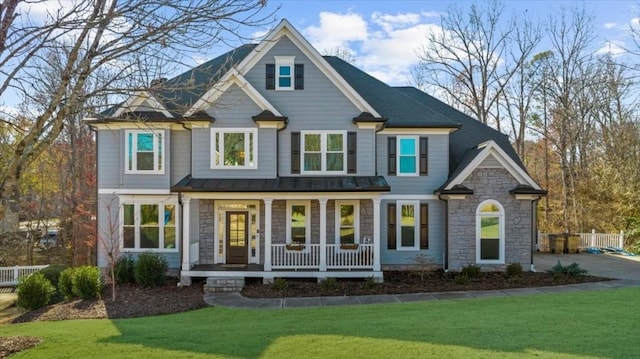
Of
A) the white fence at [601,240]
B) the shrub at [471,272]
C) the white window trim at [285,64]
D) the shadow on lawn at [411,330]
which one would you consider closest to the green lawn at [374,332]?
the shadow on lawn at [411,330]

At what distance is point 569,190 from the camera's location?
27.9 meters

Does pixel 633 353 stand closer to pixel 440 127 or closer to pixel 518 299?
pixel 518 299

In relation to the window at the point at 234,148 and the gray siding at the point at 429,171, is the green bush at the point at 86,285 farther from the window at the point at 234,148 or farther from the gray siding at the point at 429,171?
the gray siding at the point at 429,171

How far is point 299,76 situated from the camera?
1537cm

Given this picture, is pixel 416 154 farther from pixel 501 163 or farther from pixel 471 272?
pixel 471 272

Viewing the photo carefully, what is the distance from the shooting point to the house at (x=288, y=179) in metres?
14.9

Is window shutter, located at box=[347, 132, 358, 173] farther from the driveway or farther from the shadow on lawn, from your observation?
the driveway

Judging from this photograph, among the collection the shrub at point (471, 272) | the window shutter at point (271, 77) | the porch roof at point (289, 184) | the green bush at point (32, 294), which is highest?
the window shutter at point (271, 77)

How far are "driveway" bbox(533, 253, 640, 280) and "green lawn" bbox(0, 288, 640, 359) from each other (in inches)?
214

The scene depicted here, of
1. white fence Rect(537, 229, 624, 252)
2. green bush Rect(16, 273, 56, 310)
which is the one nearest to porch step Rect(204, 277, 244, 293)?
green bush Rect(16, 273, 56, 310)

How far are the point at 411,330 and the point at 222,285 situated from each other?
24.9 ft

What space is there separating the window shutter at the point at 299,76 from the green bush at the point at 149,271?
7.88m

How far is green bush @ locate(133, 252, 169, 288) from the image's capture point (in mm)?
13953

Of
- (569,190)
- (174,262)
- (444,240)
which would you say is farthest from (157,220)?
(569,190)
